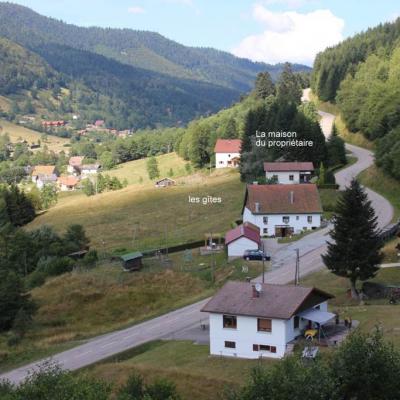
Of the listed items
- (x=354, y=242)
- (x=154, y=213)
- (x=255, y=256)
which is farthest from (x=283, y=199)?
(x=154, y=213)

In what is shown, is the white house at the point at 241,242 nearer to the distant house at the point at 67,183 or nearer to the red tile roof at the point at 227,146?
the red tile roof at the point at 227,146

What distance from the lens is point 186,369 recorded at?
121 ft

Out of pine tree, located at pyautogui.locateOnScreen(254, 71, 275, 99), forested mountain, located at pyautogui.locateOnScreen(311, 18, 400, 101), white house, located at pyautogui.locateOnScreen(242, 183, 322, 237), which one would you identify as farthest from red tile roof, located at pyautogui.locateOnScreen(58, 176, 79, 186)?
white house, located at pyautogui.locateOnScreen(242, 183, 322, 237)

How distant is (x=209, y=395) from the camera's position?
33500mm

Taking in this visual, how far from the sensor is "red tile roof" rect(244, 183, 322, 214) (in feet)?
240

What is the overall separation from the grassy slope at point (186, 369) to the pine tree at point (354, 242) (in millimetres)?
12228

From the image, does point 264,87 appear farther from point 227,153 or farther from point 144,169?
point 144,169

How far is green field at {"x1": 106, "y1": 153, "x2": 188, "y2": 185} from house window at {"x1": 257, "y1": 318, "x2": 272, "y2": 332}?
91.5 metres

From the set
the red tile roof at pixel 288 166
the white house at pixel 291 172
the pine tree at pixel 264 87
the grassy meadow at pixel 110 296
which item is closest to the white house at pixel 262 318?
the grassy meadow at pixel 110 296

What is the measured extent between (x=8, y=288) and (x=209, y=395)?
27638mm

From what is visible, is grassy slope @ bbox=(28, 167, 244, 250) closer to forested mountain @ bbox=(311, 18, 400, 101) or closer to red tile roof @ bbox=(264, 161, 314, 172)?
red tile roof @ bbox=(264, 161, 314, 172)

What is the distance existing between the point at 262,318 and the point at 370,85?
9204 cm

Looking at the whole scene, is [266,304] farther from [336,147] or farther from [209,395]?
[336,147]

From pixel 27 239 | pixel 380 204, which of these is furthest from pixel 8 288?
pixel 380 204
